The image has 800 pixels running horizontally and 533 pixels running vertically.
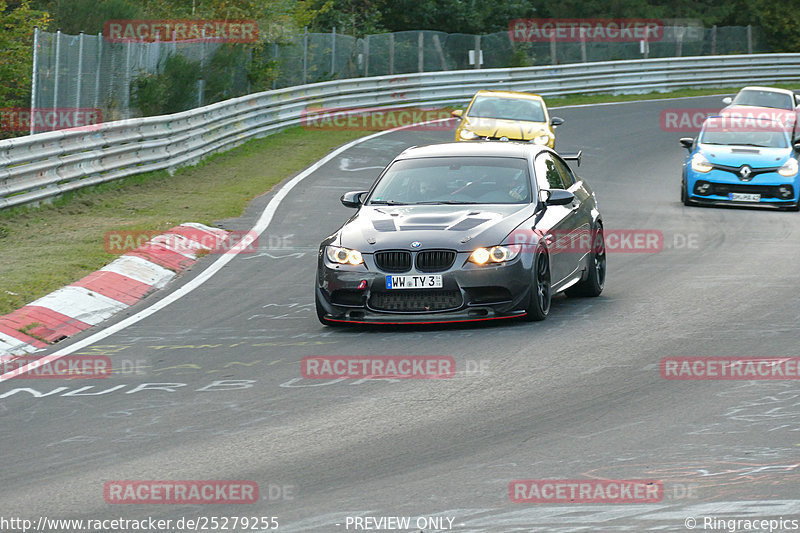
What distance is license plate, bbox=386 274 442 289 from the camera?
35.1ft

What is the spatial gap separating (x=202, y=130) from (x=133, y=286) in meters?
12.5

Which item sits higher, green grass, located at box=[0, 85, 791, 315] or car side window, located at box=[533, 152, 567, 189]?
car side window, located at box=[533, 152, 567, 189]

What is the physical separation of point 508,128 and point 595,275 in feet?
42.2

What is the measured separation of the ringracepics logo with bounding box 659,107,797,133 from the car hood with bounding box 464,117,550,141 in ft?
11.1

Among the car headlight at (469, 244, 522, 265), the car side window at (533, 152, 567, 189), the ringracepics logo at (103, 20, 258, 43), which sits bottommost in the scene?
the car headlight at (469, 244, 522, 265)

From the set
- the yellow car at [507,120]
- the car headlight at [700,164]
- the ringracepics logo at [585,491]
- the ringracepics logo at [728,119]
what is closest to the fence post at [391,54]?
the ringracepics logo at [728,119]

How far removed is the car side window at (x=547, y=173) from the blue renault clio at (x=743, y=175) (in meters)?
9.19

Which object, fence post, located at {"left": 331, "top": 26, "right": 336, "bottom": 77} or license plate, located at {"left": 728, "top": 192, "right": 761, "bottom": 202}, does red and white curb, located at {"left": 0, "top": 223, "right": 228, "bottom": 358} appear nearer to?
license plate, located at {"left": 728, "top": 192, "right": 761, "bottom": 202}

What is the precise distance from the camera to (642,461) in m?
6.77

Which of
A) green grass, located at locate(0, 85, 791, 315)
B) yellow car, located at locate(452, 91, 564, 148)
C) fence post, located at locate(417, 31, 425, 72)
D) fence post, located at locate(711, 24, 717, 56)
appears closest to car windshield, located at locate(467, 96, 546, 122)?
yellow car, located at locate(452, 91, 564, 148)

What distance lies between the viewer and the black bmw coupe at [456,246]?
424 inches

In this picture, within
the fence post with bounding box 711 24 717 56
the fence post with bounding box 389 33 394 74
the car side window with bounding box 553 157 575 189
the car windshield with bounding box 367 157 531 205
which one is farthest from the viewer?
the fence post with bounding box 711 24 717 56

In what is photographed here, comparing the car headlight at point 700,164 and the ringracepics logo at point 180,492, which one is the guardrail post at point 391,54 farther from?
the ringracepics logo at point 180,492

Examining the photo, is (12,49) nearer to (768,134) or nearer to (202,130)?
(202,130)
